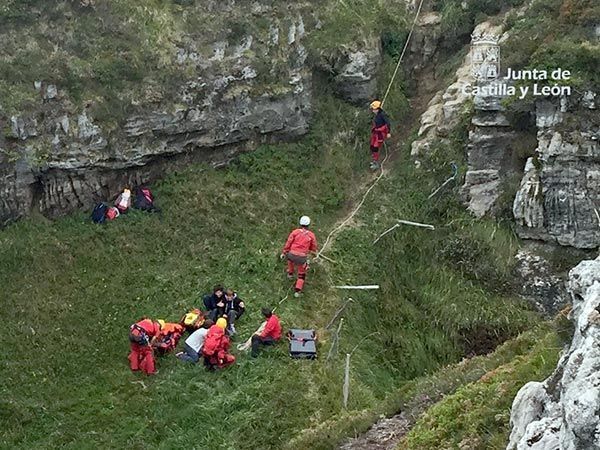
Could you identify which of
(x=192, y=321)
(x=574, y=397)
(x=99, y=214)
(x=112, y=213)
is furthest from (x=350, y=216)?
(x=574, y=397)

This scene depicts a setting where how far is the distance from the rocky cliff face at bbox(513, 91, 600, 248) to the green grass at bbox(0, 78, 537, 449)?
3.40ft

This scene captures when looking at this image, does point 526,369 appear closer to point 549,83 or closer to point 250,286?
point 250,286

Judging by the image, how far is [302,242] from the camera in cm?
1630

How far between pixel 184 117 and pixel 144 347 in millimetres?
6349

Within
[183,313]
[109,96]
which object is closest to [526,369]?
[183,313]

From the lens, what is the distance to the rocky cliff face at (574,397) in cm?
609

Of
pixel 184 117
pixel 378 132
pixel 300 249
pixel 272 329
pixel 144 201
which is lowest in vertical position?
pixel 272 329

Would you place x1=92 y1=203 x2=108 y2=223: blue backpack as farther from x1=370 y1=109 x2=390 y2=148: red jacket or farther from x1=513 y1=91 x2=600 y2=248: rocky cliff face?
x1=513 y1=91 x2=600 y2=248: rocky cliff face

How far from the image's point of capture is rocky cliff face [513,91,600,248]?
17.6 m

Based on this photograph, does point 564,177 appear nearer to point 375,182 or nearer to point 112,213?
point 375,182

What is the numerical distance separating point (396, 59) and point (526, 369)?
13.3 meters

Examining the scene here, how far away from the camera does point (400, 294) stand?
1789 centimetres

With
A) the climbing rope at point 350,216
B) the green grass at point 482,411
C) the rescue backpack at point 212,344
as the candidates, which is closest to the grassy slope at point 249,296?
the climbing rope at point 350,216

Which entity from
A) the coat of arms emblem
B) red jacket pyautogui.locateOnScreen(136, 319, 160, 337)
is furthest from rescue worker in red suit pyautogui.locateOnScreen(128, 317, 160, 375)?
the coat of arms emblem
